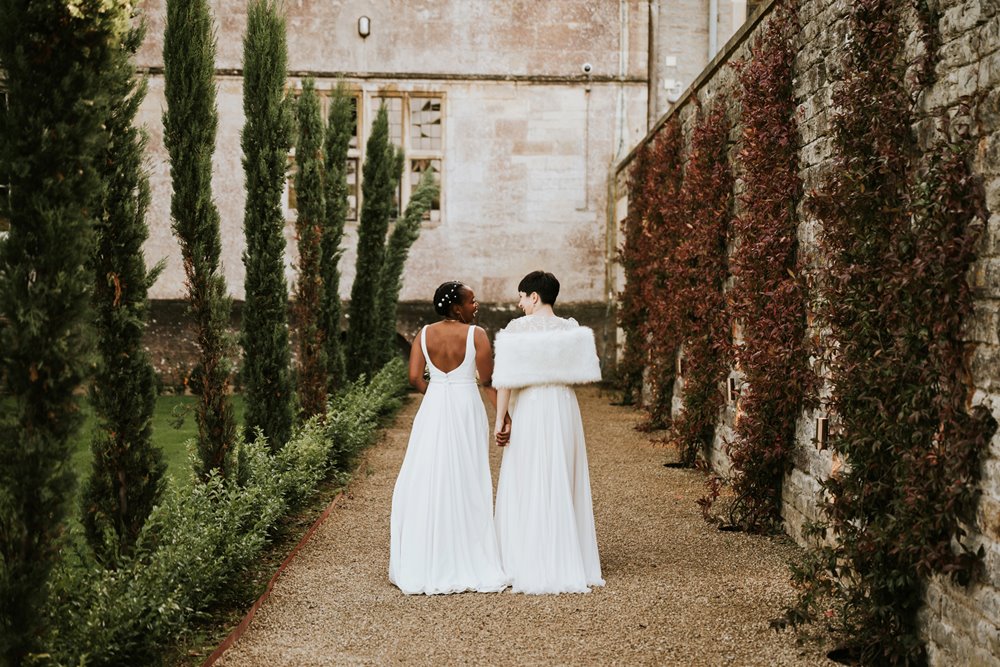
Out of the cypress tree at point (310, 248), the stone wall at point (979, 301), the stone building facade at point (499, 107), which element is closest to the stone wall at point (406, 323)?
the stone building facade at point (499, 107)

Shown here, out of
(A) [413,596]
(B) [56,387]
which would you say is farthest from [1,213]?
(A) [413,596]

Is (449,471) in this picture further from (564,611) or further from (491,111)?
(491,111)

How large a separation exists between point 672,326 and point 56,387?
23.3 ft

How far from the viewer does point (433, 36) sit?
52.0ft

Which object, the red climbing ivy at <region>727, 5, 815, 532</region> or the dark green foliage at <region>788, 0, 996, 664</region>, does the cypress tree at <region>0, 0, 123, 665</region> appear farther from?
the red climbing ivy at <region>727, 5, 815, 532</region>

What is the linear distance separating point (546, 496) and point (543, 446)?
0.24 metres

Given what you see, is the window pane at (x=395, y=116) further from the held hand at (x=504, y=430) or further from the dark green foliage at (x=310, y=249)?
the held hand at (x=504, y=430)

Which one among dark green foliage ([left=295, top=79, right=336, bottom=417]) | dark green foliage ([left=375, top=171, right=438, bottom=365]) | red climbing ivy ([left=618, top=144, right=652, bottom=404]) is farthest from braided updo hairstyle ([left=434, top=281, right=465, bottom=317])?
dark green foliage ([left=375, top=171, right=438, bottom=365])

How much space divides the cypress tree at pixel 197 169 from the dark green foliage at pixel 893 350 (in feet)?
10.1

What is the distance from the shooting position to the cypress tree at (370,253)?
1307 centimetres

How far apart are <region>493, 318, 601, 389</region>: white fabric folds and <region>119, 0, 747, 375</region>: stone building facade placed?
10.4 meters

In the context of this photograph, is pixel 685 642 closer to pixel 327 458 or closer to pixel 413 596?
pixel 413 596

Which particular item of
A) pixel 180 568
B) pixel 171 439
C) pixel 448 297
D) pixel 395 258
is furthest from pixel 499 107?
pixel 180 568

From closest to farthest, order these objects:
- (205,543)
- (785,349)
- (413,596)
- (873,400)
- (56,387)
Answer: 1. (56,387)
2. (873,400)
3. (205,543)
4. (413,596)
5. (785,349)
